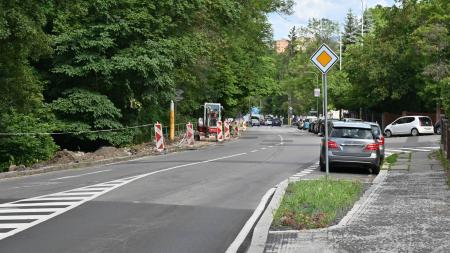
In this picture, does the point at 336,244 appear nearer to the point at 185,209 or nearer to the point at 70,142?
the point at 185,209

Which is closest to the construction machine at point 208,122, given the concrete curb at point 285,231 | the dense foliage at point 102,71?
the dense foliage at point 102,71

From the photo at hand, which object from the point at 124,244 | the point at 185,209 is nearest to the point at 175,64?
the point at 185,209

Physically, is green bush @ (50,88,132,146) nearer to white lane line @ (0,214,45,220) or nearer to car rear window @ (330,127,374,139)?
car rear window @ (330,127,374,139)

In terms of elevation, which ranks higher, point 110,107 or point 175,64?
point 175,64

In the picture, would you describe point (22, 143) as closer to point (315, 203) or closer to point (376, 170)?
point (376, 170)

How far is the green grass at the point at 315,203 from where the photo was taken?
9391 mm

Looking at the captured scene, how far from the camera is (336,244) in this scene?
792cm

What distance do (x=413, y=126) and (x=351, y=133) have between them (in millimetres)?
28846

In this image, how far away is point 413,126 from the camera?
155ft

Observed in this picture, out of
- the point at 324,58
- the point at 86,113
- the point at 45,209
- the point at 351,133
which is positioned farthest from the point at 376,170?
the point at 86,113

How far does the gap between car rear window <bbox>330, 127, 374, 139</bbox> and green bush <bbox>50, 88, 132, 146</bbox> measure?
1298 cm

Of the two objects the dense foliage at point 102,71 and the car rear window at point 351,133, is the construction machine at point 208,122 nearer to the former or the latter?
the dense foliage at point 102,71

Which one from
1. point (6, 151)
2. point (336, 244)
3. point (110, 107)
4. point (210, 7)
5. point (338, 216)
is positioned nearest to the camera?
point (336, 244)

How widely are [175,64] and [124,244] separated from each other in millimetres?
25073
